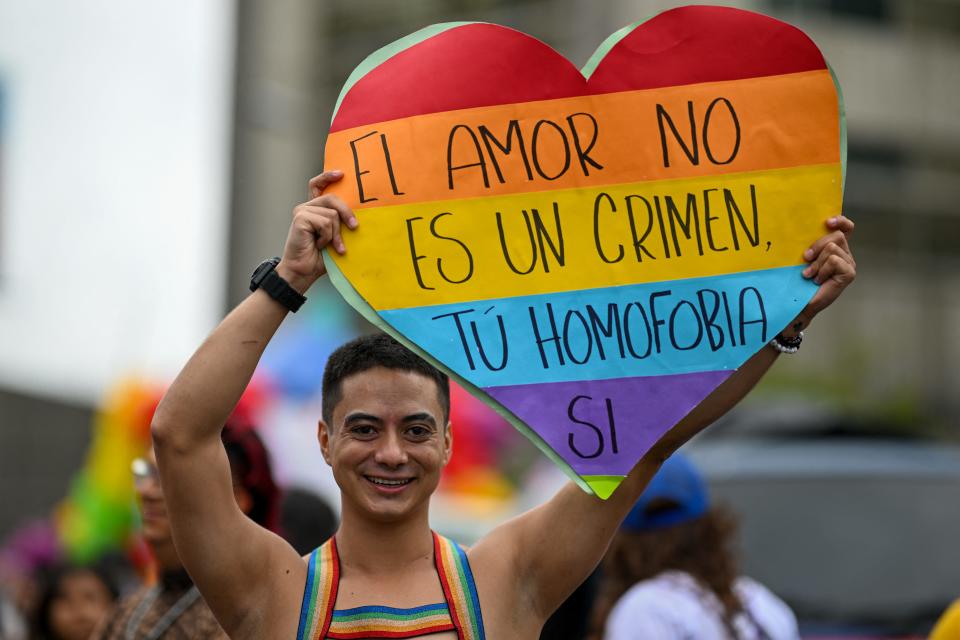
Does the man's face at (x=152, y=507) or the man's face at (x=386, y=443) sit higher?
the man's face at (x=386, y=443)

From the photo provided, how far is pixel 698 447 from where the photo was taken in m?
6.15

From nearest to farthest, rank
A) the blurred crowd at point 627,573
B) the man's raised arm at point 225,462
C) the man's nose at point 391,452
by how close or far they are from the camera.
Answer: the man's raised arm at point 225,462 → the man's nose at point 391,452 → the blurred crowd at point 627,573

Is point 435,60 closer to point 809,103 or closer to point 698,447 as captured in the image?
point 809,103

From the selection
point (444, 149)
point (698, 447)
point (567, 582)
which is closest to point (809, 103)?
point (444, 149)

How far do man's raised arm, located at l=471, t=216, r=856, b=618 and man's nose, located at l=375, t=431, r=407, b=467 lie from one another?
243 millimetres

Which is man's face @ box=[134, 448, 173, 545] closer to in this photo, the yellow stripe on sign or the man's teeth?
the man's teeth

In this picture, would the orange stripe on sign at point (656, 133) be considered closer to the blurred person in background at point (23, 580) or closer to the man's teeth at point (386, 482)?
the man's teeth at point (386, 482)

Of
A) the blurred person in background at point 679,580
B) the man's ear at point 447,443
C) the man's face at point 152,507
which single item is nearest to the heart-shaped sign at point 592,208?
the man's ear at point 447,443

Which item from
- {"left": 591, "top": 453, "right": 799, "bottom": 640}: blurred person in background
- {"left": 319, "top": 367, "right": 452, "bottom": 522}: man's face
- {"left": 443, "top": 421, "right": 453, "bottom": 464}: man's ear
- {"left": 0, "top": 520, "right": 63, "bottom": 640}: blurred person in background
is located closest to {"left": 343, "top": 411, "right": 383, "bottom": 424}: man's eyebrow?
{"left": 319, "top": 367, "right": 452, "bottom": 522}: man's face

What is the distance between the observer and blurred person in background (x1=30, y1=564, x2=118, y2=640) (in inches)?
222

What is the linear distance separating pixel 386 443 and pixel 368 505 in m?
0.11

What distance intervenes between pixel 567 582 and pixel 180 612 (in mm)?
1057

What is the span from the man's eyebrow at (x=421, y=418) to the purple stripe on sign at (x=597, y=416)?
4.2 inches

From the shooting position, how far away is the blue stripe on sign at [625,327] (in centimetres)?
253
